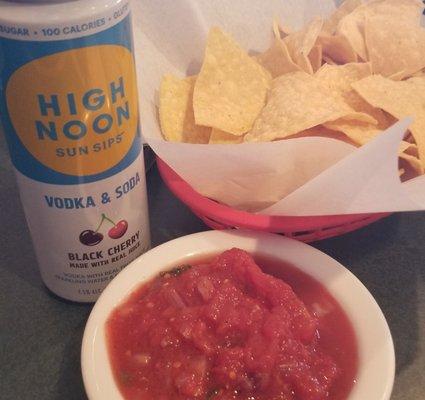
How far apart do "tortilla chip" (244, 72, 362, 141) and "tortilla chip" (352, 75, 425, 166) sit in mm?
49

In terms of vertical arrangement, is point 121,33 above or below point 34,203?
above

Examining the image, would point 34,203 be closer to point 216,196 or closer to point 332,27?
point 216,196

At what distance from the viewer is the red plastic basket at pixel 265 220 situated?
912mm

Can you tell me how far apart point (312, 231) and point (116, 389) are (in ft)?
1.32

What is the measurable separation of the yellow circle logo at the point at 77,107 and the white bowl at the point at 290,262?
0.16 m

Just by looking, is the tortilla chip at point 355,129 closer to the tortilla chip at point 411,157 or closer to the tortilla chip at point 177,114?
the tortilla chip at point 411,157

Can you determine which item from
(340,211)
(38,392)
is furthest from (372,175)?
(38,392)

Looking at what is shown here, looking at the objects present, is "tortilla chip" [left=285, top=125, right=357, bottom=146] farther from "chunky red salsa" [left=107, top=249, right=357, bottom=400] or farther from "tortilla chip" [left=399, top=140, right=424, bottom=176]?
"chunky red salsa" [left=107, top=249, right=357, bottom=400]

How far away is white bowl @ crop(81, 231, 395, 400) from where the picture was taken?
71cm

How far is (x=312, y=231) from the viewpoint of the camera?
0.94 meters

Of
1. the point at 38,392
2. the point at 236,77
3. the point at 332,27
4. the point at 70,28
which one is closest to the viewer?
the point at 70,28

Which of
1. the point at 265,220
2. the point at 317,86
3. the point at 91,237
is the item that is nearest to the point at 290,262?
the point at 265,220

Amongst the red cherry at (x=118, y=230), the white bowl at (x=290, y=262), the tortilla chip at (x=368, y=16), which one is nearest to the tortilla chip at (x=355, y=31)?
the tortilla chip at (x=368, y=16)

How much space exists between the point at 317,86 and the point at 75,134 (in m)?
0.55
